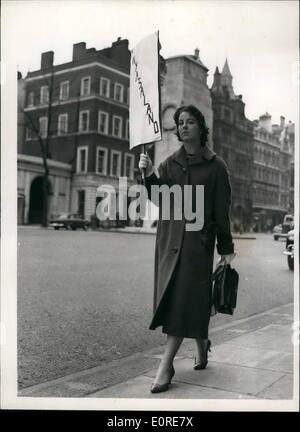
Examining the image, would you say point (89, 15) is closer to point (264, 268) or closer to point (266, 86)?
point (266, 86)

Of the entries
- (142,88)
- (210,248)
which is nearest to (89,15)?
(142,88)

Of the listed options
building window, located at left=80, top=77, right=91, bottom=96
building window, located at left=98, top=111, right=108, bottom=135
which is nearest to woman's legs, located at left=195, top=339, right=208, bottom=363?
building window, located at left=98, top=111, right=108, bottom=135

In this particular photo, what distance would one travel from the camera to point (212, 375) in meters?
4.27

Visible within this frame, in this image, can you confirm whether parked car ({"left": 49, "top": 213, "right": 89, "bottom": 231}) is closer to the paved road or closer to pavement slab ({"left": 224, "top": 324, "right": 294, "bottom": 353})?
the paved road

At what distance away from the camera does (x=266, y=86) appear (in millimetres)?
4562

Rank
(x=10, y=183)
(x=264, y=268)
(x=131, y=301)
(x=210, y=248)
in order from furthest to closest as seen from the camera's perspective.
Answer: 1. (x=131, y=301)
2. (x=264, y=268)
3. (x=10, y=183)
4. (x=210, y=248)

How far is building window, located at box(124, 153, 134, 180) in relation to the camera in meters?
4.58

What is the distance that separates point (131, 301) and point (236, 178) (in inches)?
118

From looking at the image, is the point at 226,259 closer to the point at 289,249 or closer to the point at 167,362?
the point at 167,362

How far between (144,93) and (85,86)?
1.14 meters

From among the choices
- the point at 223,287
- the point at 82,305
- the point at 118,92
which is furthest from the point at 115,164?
the point at 82,305

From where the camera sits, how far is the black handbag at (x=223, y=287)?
4141 mm

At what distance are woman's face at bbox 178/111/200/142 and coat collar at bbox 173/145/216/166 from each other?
0.10 meters

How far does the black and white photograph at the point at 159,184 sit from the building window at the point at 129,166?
1 cm
